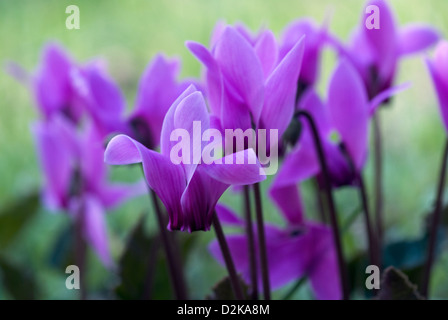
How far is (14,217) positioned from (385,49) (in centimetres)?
67

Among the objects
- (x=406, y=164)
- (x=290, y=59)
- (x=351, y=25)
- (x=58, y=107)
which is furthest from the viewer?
(x=351, y=25)

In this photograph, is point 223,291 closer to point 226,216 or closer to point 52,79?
point 226,216

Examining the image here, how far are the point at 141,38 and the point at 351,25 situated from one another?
2.20ft

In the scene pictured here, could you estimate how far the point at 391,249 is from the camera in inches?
35.2

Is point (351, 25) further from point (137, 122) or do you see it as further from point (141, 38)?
point (137, 122)

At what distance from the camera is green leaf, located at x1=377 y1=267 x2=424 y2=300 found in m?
0.57

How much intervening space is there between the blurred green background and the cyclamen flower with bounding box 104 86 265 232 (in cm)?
56

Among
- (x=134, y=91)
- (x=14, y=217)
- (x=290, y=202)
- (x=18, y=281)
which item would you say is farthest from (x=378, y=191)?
(x=134, y=91)

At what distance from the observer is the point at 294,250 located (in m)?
0.70

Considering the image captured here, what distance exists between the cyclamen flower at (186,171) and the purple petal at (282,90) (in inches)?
2.5

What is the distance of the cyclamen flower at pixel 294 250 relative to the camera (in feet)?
2.28

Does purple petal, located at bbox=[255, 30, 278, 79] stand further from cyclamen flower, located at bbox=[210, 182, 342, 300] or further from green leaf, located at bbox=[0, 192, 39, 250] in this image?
green leaf, located at bbox=[0, 192, 39, 250]
